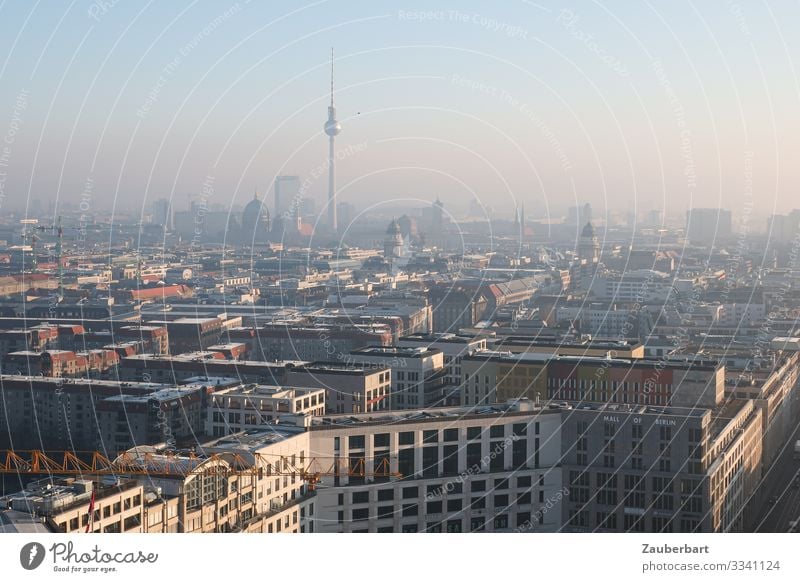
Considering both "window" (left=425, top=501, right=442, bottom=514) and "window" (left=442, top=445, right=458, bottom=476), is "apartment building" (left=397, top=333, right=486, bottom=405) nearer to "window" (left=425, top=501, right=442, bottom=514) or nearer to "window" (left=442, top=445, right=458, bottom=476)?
"window" (left=442, top=445, right=458, bottom=476)

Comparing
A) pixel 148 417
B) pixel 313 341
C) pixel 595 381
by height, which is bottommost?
pixel 148 417

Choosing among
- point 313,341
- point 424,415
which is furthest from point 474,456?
point 313,341

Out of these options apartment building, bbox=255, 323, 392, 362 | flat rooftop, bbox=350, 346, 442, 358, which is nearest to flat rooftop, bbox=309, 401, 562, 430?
flat rooftop, bbox=350, 346, 442, 358

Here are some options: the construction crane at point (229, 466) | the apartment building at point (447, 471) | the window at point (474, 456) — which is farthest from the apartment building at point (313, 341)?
the construction crane at point (229, 466)

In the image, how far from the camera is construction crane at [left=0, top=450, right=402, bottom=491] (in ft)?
16.9

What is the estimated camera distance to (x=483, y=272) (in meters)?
26.6

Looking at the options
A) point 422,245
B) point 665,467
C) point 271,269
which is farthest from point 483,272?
point 665,467

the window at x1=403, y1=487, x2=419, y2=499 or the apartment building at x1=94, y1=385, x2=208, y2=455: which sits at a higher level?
the window at x1=403, y1=487, x2=419, y2=499

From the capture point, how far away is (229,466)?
5414mm

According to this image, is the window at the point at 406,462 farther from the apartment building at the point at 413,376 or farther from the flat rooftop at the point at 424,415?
the apartment building at the point at 413,376

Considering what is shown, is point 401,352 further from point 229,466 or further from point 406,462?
point 229,466

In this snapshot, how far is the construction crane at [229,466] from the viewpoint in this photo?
515cm
